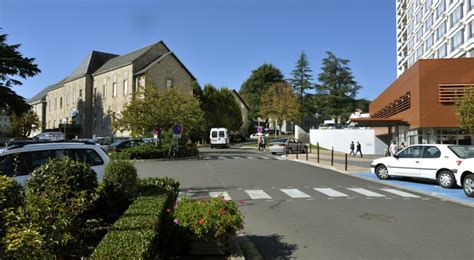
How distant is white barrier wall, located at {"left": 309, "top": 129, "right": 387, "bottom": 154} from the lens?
48.3 metres

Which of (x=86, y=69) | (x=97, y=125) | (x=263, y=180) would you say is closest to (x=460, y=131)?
(x=263, y=180)

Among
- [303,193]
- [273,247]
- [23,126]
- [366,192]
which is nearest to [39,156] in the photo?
[273,247]

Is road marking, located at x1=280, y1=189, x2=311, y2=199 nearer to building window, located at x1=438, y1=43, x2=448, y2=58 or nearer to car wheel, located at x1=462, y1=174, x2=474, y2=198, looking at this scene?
car wheel, located at x1=462, y1=174, x2=474, y2=198

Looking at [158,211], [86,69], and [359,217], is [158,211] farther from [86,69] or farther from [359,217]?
[86,69]

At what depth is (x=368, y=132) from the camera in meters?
48.8

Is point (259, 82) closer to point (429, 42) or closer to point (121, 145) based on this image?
point (429, 42)

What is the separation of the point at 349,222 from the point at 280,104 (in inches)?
2664

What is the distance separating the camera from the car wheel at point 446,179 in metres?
14.8

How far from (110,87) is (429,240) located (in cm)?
6207

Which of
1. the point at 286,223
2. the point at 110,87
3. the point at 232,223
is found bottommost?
the point at 286,223

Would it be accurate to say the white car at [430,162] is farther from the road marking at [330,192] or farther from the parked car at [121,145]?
the parked car at [121,145]

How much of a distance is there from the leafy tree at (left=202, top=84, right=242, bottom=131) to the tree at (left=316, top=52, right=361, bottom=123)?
1958 centimetres

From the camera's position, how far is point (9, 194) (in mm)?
3863

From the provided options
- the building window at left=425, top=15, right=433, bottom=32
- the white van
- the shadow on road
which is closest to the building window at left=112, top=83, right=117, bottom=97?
the white van
